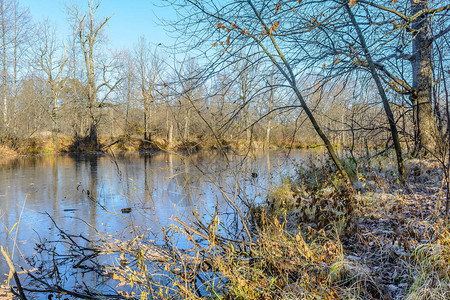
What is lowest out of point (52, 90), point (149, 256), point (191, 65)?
point (149, 256)

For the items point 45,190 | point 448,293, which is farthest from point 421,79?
point 45,190

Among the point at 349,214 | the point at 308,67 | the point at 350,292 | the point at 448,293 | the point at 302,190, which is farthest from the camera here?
the point at 302,190

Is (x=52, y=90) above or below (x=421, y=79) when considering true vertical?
above

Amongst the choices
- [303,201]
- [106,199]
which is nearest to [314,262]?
[303,201]

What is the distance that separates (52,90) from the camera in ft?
87.5

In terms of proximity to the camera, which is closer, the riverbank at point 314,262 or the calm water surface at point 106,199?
the riverbank at point 314,262

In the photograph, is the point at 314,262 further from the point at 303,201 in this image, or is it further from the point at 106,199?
the point at 106,199

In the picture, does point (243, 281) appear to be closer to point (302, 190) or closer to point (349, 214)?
point (349, 214)

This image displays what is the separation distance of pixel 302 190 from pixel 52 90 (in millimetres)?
24878

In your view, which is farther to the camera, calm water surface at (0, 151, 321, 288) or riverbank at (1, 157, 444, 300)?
calm water surface at (0, 151, 321, 288)

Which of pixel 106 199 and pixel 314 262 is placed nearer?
pixel 314 262

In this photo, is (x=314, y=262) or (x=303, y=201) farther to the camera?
(x=303, y=201)

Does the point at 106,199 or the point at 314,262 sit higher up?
the point at 314,262

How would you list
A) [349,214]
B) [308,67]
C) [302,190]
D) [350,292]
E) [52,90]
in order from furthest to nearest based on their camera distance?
1. [52,90]
2. [302,190]
3. [308,67]
4. [349,214]
5. [350,292]
